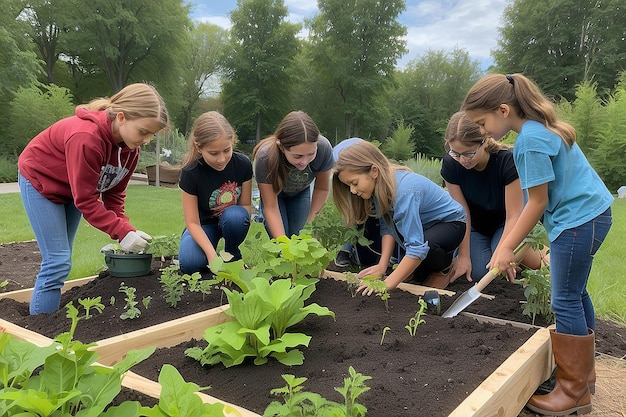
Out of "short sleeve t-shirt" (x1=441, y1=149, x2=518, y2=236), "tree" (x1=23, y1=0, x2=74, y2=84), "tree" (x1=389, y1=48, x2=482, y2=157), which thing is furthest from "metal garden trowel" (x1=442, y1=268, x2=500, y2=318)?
"tree" (x1=389, y1=48, x2=482, y2=157)

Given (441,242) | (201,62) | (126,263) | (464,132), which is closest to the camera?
(464,132)

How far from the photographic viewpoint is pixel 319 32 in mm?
34156

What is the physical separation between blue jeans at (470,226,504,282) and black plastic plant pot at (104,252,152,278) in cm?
233

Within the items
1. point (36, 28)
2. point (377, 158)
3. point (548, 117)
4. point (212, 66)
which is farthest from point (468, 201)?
point (212, 66)

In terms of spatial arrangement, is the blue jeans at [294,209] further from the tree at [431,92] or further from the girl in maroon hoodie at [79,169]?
the tree at [431,92]

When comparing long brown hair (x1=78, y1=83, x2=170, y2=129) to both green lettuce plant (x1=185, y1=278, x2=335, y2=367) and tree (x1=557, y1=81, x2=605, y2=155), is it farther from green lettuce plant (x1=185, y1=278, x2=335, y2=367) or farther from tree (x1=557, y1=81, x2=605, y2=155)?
tree (x1=557, y1=81, x2=605, y2=155)

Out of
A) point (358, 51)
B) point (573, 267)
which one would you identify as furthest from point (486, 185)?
point (358, 51)

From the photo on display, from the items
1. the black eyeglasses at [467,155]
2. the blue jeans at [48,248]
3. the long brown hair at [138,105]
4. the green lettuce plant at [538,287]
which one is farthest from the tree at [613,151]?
the blue jeans at [48,248]

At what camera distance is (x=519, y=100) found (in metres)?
2.02

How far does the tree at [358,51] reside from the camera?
32250mm

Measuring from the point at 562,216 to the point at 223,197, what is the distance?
2117 millimetres

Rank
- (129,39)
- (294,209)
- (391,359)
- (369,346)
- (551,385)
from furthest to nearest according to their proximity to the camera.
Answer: (129,39), (294,209), (551,385), (369,346), (391,359)

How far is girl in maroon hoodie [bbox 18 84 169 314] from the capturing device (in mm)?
2432

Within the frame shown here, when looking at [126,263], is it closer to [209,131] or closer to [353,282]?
→ [209,131]
